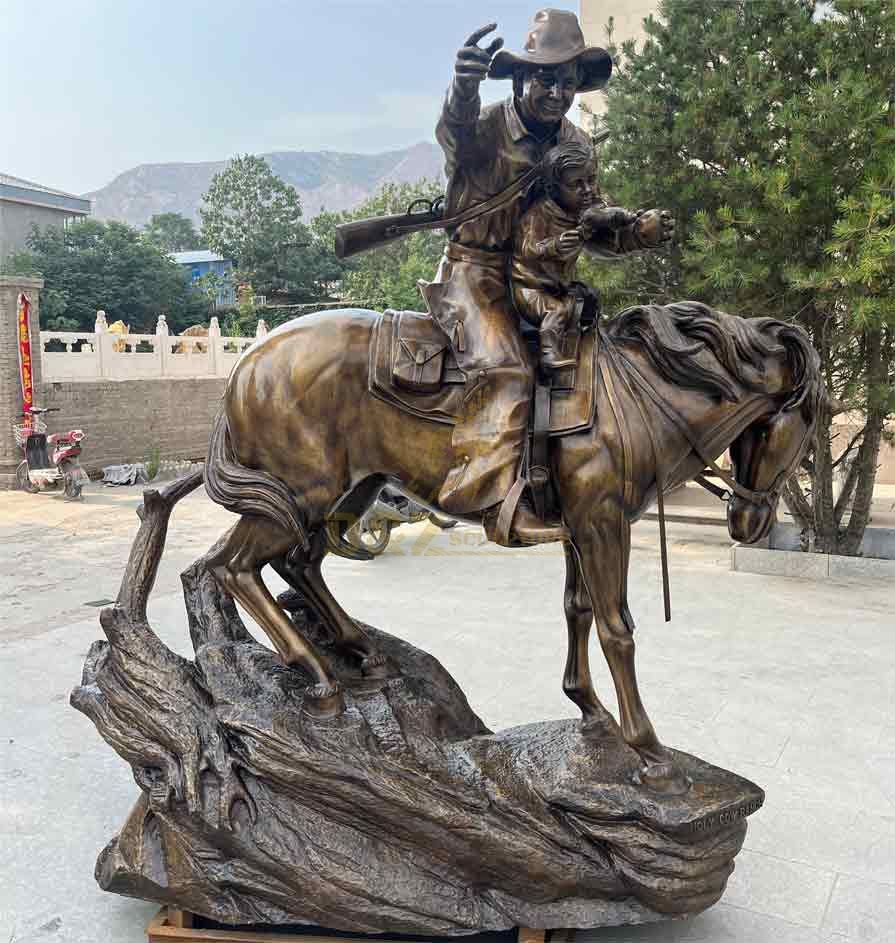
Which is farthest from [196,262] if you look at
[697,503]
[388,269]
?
[697,503]

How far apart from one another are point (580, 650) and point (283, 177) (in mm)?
167806

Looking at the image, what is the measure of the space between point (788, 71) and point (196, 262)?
45492 millimetres

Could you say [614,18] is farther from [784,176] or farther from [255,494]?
[255,494]

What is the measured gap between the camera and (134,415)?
50.5 ft

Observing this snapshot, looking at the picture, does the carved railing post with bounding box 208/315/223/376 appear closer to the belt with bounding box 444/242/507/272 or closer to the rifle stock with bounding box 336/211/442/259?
the rifle stock with bounding box 336/211/442/259

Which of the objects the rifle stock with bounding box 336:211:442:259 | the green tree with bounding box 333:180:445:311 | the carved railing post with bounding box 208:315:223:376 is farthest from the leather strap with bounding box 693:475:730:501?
the green tree with bounding box 333:180:445:311

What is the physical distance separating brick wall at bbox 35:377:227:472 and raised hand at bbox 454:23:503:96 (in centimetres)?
1226

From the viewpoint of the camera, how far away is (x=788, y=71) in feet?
22.9

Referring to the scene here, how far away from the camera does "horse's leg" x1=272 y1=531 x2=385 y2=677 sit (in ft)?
10.6

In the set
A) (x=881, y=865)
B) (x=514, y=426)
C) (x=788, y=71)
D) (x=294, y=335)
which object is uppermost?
(x=788, y=71)

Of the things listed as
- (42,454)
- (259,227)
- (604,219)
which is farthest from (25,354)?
(259,227)

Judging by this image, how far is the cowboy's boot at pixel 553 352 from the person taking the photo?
277cm

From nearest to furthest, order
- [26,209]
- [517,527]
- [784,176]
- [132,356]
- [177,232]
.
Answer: [517,527] → [784,176] → [132,356] → [26,209] → [177,232]

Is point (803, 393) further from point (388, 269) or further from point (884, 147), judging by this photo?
point (388, 269)
